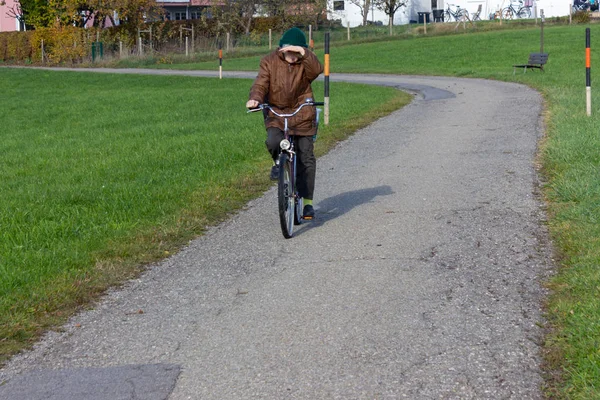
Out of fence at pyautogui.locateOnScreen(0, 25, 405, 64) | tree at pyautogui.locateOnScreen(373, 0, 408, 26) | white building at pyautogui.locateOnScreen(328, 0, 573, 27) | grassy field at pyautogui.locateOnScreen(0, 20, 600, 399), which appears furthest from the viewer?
white building at pyautogui.locateOnScreen(328, 0, 573, 27)

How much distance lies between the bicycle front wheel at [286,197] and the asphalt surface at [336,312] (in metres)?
0.14

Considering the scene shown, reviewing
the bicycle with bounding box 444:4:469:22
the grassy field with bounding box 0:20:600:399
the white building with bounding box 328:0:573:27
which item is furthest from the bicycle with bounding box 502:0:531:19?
the grassy field with bounding box 0:20:600:399

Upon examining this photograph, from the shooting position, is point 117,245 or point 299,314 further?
point 117,245

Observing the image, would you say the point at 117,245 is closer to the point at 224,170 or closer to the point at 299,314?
the point at 299,314

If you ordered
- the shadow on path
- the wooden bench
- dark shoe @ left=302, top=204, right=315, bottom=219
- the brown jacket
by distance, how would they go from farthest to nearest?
the wooden bench
the shadow on path
dark shoe @ left=302, top=204, right=315, bottom=219
the brown jacket

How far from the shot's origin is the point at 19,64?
57.6 m

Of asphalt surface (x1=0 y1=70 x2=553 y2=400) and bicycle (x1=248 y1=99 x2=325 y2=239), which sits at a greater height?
bicycle (x1=248 y1=99 x2=325 y2=239)

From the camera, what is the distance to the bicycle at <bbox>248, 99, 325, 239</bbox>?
7562 mm

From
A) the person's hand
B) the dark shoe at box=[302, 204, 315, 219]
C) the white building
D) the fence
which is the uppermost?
the white building

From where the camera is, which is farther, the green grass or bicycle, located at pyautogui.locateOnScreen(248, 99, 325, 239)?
bicycle, located at pyautogui.locateOnScreen(248, 99, 325, 239)

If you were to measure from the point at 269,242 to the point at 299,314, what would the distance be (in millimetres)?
2143

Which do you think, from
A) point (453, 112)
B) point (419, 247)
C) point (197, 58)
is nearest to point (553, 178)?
point (419, 247)

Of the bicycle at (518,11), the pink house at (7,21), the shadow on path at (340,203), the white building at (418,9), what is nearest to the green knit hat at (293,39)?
the shadow on path at (340,203)

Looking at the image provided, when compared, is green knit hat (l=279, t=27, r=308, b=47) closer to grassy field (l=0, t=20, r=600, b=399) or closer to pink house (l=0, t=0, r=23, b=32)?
grassy field (l=0, t=20, r=600, b=399)
